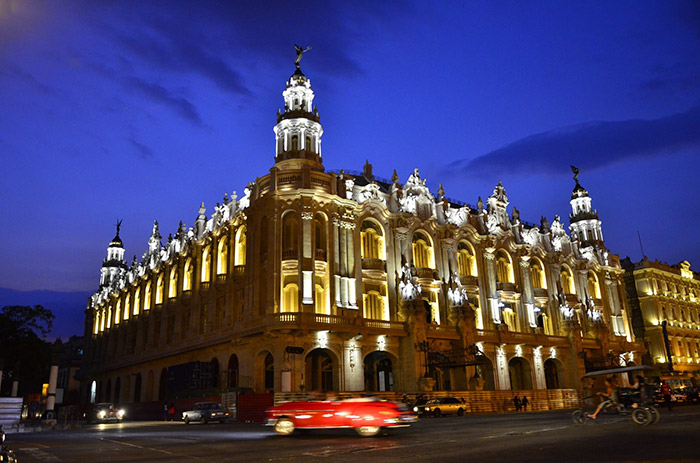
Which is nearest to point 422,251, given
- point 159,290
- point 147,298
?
point 159,290

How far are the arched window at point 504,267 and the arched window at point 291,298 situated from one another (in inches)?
928

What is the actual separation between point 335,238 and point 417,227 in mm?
9036

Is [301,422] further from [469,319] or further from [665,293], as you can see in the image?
[665,293]

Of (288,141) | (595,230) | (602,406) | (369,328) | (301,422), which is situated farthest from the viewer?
(595,230)

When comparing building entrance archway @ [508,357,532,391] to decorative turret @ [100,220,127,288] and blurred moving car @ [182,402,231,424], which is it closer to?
blurred moving car @ [182,402,231,424]

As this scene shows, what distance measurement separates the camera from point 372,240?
46.6 meters

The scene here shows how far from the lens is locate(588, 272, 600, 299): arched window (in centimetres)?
6469

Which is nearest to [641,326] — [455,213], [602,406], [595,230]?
[595,230]

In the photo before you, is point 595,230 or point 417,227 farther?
point 595,230

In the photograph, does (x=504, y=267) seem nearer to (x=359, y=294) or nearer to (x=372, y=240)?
(x=372, y=240)

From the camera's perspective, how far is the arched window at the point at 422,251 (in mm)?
48906

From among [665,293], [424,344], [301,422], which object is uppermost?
[665,293]

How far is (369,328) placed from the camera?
4091cm

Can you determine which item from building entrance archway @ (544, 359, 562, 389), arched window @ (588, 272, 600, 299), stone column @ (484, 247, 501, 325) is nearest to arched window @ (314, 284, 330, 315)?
stone column @ (484, 247, 501, 325)
